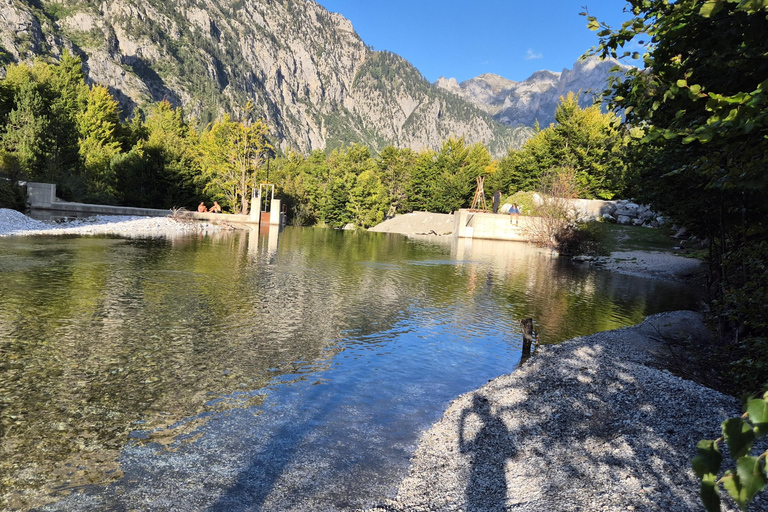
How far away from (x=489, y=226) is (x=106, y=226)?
39.0m

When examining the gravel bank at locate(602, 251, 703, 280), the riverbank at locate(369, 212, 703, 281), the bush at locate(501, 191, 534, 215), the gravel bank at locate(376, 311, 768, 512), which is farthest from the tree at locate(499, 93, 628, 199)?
the gravel bank at locate(376, 311, 768, 512)

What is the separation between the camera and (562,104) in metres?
68.9

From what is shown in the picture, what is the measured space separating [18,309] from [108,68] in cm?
19677

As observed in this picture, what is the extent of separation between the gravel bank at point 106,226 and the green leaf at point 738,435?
32323 millimetres

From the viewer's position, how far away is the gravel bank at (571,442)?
204 inches

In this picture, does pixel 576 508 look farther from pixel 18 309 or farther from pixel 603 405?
pixel 18 309

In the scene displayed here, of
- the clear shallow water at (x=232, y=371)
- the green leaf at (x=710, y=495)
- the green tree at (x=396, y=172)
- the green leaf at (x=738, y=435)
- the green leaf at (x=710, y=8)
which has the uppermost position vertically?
the green tree at (x=396, y=172)

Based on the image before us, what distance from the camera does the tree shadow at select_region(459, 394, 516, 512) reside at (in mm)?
5520

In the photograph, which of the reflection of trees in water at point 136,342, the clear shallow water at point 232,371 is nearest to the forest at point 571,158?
the clear shallow water at point 232,371

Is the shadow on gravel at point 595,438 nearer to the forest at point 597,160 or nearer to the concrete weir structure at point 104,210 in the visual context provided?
the forest at point 597,160

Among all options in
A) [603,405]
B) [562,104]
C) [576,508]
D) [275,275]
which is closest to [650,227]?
[562,104]

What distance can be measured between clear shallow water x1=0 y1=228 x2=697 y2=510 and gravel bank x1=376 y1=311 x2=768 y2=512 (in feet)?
2.17

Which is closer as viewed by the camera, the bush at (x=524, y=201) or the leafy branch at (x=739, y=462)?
the leafy branch at (x=739, y=462)

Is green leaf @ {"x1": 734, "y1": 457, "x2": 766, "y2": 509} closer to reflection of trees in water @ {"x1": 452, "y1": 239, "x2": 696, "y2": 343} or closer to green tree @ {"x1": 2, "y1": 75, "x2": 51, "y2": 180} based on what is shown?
reflection of trees in water @ {"x1": 452, "y1": 239, "x2": 696, "y2": 343}
